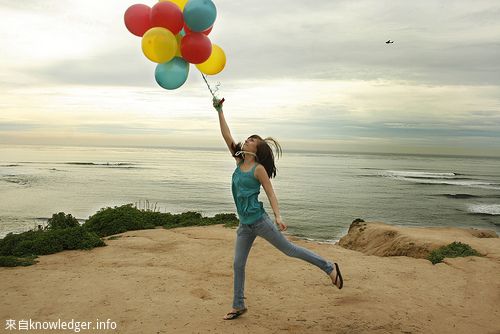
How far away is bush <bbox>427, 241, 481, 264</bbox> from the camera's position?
8672 millimetres

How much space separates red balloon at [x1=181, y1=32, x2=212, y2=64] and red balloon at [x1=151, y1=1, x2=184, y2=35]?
249mm

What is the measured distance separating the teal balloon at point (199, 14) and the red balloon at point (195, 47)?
125 mm

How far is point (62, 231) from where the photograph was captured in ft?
32.0

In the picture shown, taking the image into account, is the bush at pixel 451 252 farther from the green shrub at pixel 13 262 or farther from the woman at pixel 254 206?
the green shrub at pixel 13 262

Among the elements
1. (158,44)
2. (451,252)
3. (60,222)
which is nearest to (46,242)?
(60,222)

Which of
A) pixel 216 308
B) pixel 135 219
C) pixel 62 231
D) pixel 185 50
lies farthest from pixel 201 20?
pixel 135 219

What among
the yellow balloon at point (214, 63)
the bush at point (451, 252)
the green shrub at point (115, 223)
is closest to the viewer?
the yellow balloon at point (214, 63)

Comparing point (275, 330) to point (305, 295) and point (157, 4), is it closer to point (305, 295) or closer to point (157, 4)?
point (305, 295)

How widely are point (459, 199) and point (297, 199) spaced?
14.6 metres

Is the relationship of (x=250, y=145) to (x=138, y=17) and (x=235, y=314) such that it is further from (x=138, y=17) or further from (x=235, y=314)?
(x=138, y=17)

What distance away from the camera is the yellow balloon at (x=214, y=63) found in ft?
20.9

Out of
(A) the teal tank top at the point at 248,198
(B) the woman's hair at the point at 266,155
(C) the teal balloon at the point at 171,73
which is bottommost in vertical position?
(A) the teal tank top at the point at 248,198

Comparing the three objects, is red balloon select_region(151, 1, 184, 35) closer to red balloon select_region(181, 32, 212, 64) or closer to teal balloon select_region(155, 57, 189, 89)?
red balloon select_region(181, 32, 212, 64)

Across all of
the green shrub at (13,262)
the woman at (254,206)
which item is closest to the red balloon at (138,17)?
the woman at (254,206)
